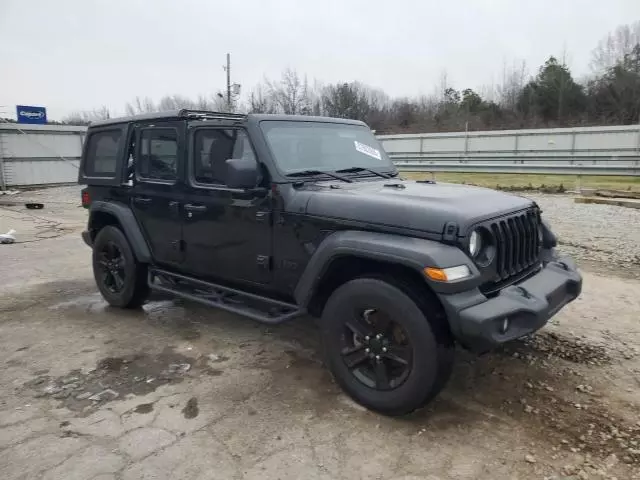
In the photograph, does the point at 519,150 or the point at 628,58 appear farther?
the point at 628,58

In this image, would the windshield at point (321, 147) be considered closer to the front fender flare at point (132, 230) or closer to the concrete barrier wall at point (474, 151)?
the front fender flare at point (132, 230)

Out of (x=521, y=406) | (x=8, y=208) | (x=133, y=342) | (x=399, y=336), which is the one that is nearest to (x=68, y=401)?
(x=133, y=342)

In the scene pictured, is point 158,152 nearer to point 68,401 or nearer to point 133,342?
point 133,342

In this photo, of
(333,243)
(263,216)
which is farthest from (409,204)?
(263,216)

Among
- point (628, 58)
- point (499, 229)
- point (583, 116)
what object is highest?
point (628, 58)

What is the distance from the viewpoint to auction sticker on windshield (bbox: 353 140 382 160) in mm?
4810

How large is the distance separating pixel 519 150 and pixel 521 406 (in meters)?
23.8

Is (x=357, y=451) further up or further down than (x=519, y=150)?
further down

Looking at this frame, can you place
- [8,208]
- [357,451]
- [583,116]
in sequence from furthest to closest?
1. [583,116]
2. [8,208]
3. [357,451]

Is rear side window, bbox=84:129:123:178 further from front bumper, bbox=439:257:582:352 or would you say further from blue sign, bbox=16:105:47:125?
blue sign, bbox=16:105:47:125

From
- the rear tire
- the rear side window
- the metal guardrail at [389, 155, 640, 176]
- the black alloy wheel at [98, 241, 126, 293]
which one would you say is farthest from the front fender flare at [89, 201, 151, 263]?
the metal guardrail at [389, 155, 640, 176]

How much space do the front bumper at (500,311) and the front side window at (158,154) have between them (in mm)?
2863

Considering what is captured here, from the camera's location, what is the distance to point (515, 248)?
3.54 meters

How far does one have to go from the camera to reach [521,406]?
346 centimetres
